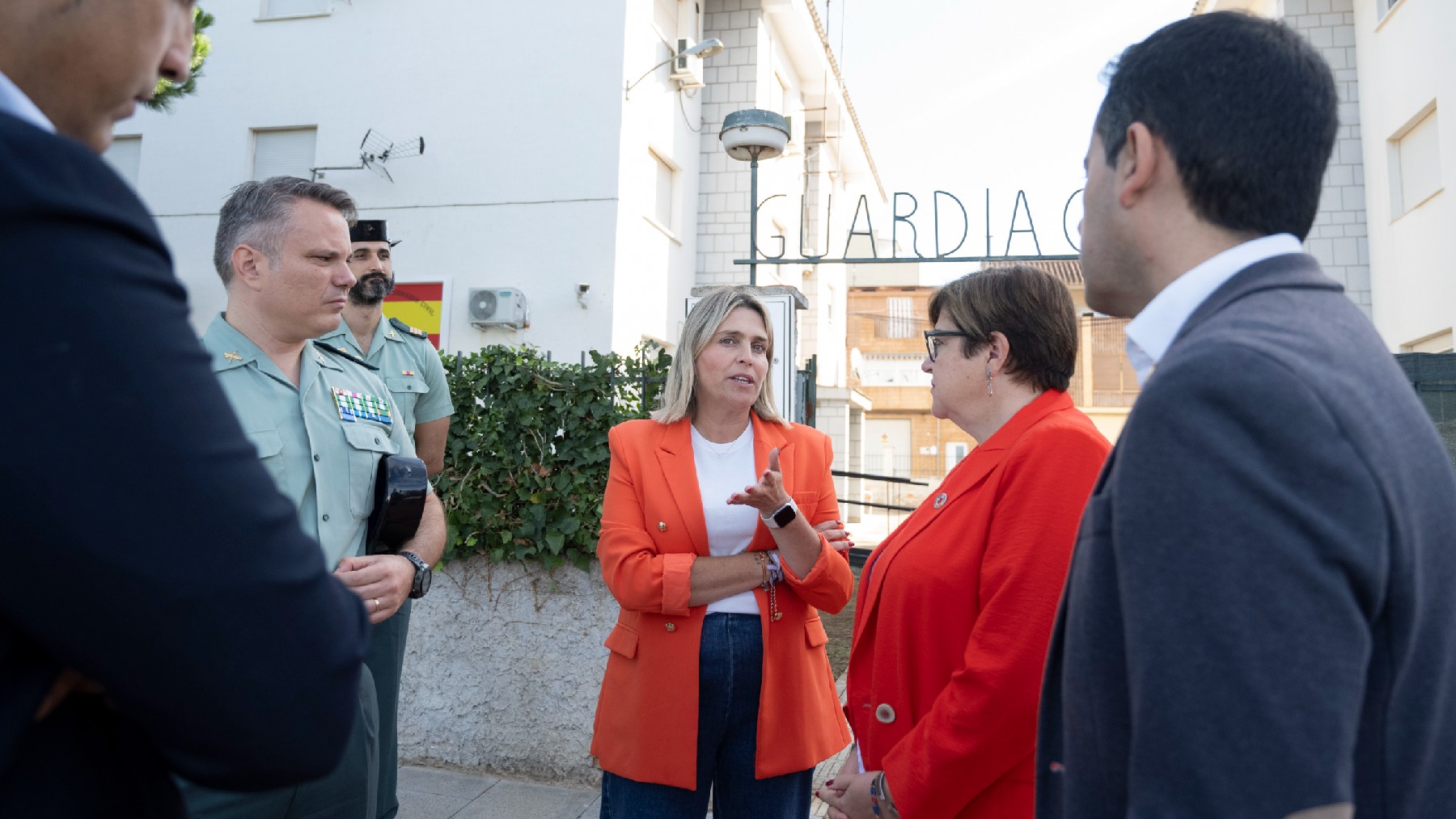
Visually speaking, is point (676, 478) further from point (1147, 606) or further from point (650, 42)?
point (650, 42)

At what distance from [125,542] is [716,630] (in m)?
2.29

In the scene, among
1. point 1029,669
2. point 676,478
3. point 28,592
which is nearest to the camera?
point 28,592

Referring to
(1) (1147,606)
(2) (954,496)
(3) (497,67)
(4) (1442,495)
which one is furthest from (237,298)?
(3) (497,67)

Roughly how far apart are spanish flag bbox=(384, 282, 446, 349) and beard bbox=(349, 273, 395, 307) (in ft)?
30.1

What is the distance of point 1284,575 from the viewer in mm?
953

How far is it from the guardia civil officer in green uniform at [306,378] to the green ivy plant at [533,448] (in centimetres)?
213

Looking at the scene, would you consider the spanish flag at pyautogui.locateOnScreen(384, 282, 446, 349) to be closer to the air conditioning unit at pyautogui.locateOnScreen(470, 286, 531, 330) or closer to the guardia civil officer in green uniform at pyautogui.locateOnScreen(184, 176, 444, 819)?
the air conditioning unit at pyautogui.locateOnScreen(470, 286, 531, 330)

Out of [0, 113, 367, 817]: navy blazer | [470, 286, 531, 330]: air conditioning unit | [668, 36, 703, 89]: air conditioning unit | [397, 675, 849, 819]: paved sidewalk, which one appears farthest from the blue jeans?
[668, 36, 703, 89]: air conditioning unit

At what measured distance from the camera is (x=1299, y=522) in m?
0.96

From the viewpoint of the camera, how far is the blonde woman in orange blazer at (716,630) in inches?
112

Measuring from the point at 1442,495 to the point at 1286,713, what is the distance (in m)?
0.35

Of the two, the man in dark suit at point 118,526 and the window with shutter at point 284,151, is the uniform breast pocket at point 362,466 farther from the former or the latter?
the window with shutter at point 284,151

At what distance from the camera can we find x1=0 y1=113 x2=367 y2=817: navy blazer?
2.41 ft

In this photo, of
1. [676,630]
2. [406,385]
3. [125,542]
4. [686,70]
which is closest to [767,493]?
[676,630]
